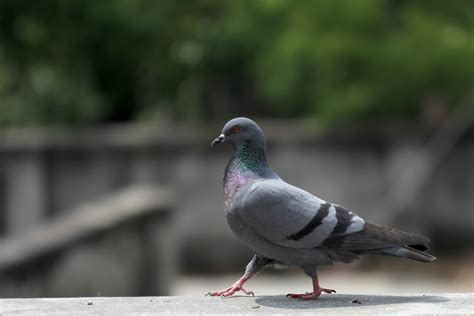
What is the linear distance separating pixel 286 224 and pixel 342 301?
532mm

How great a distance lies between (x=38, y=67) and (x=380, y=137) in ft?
24.2

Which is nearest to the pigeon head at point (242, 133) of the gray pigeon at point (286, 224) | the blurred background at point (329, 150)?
the gray pigeon at point (286, 224)

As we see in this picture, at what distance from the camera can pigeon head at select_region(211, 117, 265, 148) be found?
17.7 feet

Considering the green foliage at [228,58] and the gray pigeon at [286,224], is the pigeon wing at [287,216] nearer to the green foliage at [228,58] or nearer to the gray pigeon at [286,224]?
the gray pigeon at [286,224]

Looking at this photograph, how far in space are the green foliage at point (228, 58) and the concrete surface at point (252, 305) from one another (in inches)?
427

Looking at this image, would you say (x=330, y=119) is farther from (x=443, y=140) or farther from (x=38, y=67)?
(x=38, y=67)

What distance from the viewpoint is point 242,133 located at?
17.8 feet

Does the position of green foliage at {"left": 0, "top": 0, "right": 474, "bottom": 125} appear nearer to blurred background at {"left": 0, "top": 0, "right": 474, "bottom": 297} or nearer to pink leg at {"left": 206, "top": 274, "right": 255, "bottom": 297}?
blurred background at {"left": 0, "top": 0, "right": 474, "bottom": 297}

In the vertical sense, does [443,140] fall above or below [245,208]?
above

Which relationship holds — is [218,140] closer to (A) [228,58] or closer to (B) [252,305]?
(B) [252,305]

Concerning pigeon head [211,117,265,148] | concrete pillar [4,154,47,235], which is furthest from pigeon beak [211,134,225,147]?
concrete pillar [4,154,47,235]

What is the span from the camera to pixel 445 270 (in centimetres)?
1520

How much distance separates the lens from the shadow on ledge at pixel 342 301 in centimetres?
526

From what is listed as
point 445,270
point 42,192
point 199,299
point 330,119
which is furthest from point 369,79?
point 199,299
